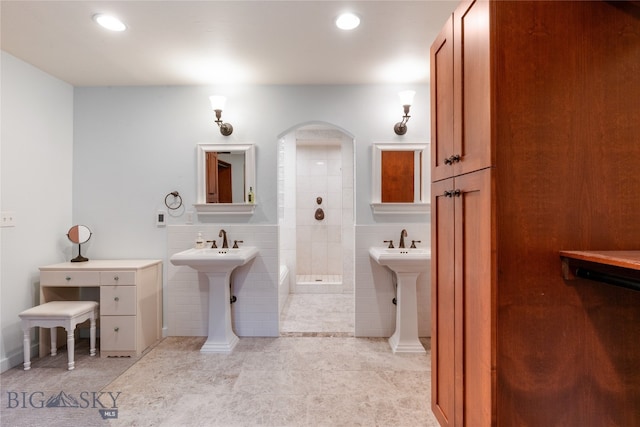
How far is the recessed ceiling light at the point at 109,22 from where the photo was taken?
6.21 ft

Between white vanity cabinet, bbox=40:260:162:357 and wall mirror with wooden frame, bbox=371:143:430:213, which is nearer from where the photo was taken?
white vanity cabinet, bbox=40:260:162:357

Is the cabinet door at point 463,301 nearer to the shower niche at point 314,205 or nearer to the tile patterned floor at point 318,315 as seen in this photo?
the tile patterned floor at point 318,315

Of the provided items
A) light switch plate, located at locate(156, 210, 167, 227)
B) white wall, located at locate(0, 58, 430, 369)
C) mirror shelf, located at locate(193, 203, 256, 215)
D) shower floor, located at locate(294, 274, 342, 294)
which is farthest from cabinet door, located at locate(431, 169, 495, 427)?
shower floor, located at locate(294, 274, 342, 294)

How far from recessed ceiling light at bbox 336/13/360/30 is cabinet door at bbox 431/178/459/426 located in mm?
1293

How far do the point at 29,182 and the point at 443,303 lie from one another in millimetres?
3302

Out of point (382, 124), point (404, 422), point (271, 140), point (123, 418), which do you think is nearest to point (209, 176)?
point (271, 140)

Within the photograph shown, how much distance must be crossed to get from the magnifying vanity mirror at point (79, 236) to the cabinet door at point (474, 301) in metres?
3.21

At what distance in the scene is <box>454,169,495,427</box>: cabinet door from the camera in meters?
0.91

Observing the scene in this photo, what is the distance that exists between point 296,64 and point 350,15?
74 cm

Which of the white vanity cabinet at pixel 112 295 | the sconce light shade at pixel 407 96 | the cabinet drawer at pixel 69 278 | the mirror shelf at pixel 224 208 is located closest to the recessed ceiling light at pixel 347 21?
the sconce light shade at pixel 407 96

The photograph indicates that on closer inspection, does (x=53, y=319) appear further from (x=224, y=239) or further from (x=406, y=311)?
(x=406, y=311)

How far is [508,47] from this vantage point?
895 millimetres

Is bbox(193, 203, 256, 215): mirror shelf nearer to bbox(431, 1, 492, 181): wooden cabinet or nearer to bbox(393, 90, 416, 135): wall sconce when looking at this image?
bbox(393, 90, 416, 135): wall sconce

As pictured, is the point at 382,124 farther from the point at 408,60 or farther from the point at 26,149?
the point at 26,149
